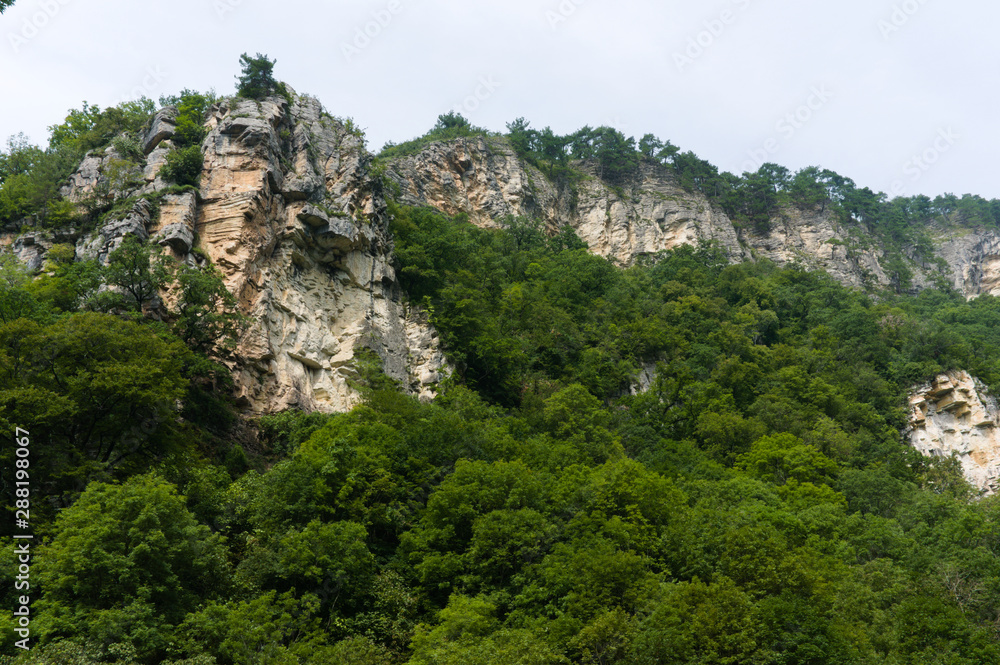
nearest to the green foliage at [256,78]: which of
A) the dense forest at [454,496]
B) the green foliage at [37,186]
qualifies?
the dense forest at [454,496]

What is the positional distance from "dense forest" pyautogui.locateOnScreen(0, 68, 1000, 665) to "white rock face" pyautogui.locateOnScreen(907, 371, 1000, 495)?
4.23 ft

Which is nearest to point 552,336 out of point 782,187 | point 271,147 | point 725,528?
point 271,147

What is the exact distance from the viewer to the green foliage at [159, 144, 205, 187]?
3481 cm

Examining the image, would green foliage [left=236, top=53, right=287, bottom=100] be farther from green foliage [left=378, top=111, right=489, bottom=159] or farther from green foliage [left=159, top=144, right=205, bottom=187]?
green foliage [left=378, top=111, right=489, bottom=159]

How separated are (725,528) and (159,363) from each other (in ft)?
60.4

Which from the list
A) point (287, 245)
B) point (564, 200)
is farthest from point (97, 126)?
point (564, 200)

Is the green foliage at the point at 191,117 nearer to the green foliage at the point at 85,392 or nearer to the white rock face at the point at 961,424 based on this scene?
the green foliage at the point at 85,392

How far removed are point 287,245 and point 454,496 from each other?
57.8 ft

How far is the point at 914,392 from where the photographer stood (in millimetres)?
44156

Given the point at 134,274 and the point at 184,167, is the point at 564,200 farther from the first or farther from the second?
the point at 134,274

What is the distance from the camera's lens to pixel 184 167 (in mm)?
35125

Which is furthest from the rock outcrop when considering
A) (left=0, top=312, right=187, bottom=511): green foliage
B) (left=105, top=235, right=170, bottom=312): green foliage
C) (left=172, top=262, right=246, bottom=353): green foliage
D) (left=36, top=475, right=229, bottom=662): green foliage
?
(left=36, top=475, right=229, bottom=662): green foliage

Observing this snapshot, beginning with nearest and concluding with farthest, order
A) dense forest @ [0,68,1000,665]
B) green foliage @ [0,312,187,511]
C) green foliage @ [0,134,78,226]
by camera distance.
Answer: dense forest @ [0,68,1000,665] → green foliage @ [0,312,187,511] → green foliage @ [0,134,78,226]

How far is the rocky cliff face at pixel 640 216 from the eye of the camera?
65688 millimetres
